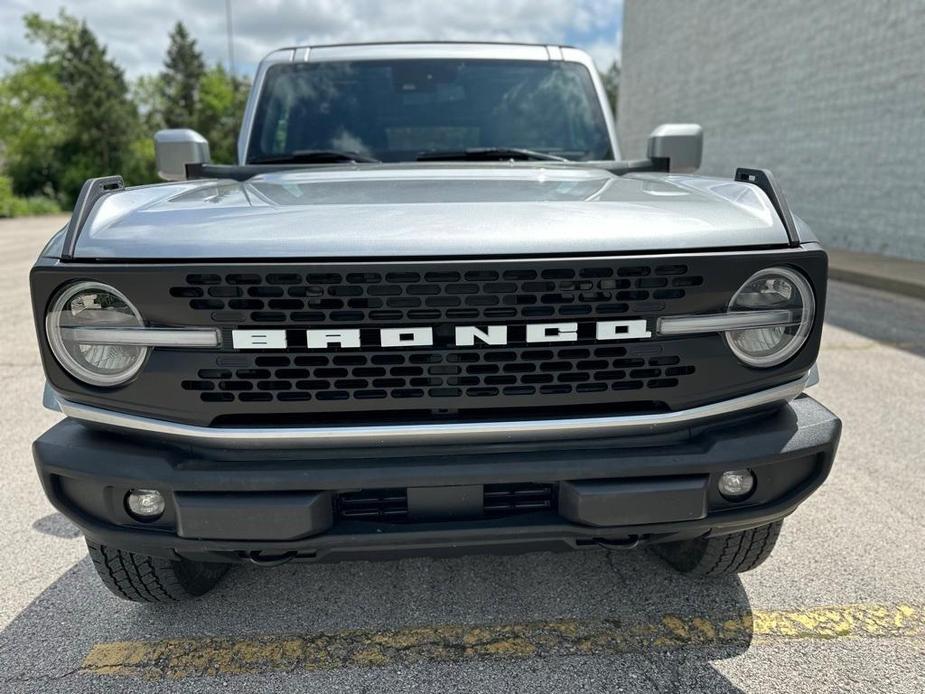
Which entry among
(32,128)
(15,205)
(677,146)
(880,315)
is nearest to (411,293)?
(677,146)

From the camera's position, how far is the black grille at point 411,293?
5.72 ft

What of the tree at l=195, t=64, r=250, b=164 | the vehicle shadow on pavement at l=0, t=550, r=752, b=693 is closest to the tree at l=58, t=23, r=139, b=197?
the tree at l=195, t=64, r=250, b=164

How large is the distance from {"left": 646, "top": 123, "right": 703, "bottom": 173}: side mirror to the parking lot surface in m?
1.68

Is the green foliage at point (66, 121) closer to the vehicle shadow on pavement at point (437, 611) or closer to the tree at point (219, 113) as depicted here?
the tree at point (219, 113)

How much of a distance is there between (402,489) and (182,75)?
248ft

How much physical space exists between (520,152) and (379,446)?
191 cm

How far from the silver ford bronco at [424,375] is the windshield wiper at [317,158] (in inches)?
49.5

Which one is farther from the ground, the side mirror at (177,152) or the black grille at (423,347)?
the side mirror at (177,152)

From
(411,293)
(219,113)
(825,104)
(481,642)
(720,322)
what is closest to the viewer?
(411,293)

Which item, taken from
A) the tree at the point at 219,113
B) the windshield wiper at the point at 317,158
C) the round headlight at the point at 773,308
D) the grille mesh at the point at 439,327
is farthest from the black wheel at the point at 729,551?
the tree at the point at 219,113

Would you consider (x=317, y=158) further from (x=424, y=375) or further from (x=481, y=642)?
(x=481, y=642)

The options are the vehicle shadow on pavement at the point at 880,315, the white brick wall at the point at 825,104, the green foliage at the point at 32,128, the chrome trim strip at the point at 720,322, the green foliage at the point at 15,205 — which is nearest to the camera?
the chrome trim strip at the point at 720,322

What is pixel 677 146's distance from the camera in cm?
341

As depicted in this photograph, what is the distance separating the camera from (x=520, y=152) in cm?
331
